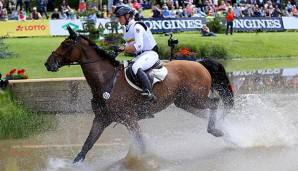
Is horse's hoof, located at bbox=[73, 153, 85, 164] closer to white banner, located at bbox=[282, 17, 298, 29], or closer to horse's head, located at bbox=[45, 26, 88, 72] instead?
horse's head, located at bbox=[45, 26, 88, 72]

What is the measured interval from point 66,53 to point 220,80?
119 inches

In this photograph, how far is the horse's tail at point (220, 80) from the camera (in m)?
11.4

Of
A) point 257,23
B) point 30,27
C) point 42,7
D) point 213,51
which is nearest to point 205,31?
point 213,51

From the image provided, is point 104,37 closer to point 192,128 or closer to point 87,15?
point 87,15

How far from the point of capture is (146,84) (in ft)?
32.4

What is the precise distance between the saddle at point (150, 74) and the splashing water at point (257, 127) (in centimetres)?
158

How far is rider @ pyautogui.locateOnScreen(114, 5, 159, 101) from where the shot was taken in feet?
32.3

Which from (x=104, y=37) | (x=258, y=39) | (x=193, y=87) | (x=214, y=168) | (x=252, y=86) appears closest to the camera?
(x=214, y=168)

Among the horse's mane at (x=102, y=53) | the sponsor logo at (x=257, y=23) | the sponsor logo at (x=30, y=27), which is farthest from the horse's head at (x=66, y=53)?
the sponsor logo at (x=257, y=23)

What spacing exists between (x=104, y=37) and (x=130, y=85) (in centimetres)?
1818

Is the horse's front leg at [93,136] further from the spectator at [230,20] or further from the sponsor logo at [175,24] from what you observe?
the spectator at [230,20]

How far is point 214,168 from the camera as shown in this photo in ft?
29.8

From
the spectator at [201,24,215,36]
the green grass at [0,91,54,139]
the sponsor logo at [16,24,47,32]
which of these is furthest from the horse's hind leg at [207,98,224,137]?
the sponsor logo at [16,24,47,32]

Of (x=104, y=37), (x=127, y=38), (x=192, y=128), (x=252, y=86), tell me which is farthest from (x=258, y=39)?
(x=127, y=38)
